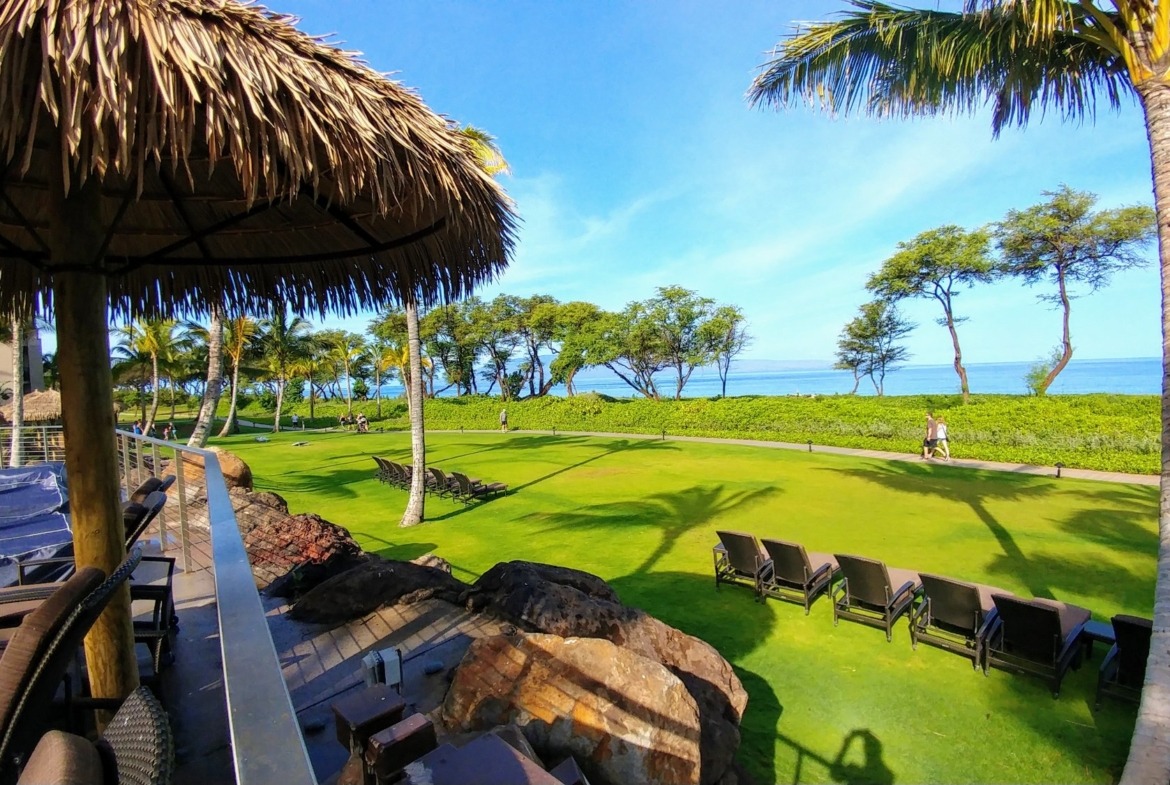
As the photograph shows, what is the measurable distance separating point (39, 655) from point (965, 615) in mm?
6722

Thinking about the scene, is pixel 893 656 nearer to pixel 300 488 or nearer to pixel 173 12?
pixel 173 12

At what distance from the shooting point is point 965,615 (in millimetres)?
5438

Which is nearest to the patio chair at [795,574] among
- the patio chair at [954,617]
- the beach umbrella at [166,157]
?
the patio chair at [954,617]

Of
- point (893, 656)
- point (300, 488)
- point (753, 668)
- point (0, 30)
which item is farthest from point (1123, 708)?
point (300, 488)

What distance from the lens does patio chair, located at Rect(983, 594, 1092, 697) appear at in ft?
15.8

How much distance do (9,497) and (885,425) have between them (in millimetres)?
25119

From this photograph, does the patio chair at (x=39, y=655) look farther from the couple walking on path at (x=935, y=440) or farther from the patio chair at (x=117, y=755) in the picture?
the couple walking on path at (x=935, y=440)

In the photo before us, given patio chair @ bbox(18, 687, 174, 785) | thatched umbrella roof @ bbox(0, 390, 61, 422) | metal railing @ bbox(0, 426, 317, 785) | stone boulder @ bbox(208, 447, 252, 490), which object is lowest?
stone boulder @ bbox(208, 447, 252, 490)

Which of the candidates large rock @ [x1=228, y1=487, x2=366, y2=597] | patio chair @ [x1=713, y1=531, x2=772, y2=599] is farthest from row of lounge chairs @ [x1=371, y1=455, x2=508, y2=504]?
patio chair @ [x1=713, y1=531, x2=772, y2=599]

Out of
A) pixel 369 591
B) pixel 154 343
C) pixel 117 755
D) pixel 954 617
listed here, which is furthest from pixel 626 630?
pixel 154 343

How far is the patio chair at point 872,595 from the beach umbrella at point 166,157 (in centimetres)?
516

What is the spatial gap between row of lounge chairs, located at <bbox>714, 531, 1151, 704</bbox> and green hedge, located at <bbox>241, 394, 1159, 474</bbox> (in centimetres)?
1357

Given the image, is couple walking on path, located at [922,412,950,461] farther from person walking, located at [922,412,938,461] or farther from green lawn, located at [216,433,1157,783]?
green lawn, located at [216,433,1157,783]

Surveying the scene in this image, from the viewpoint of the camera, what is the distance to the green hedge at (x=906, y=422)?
16.7 metres
